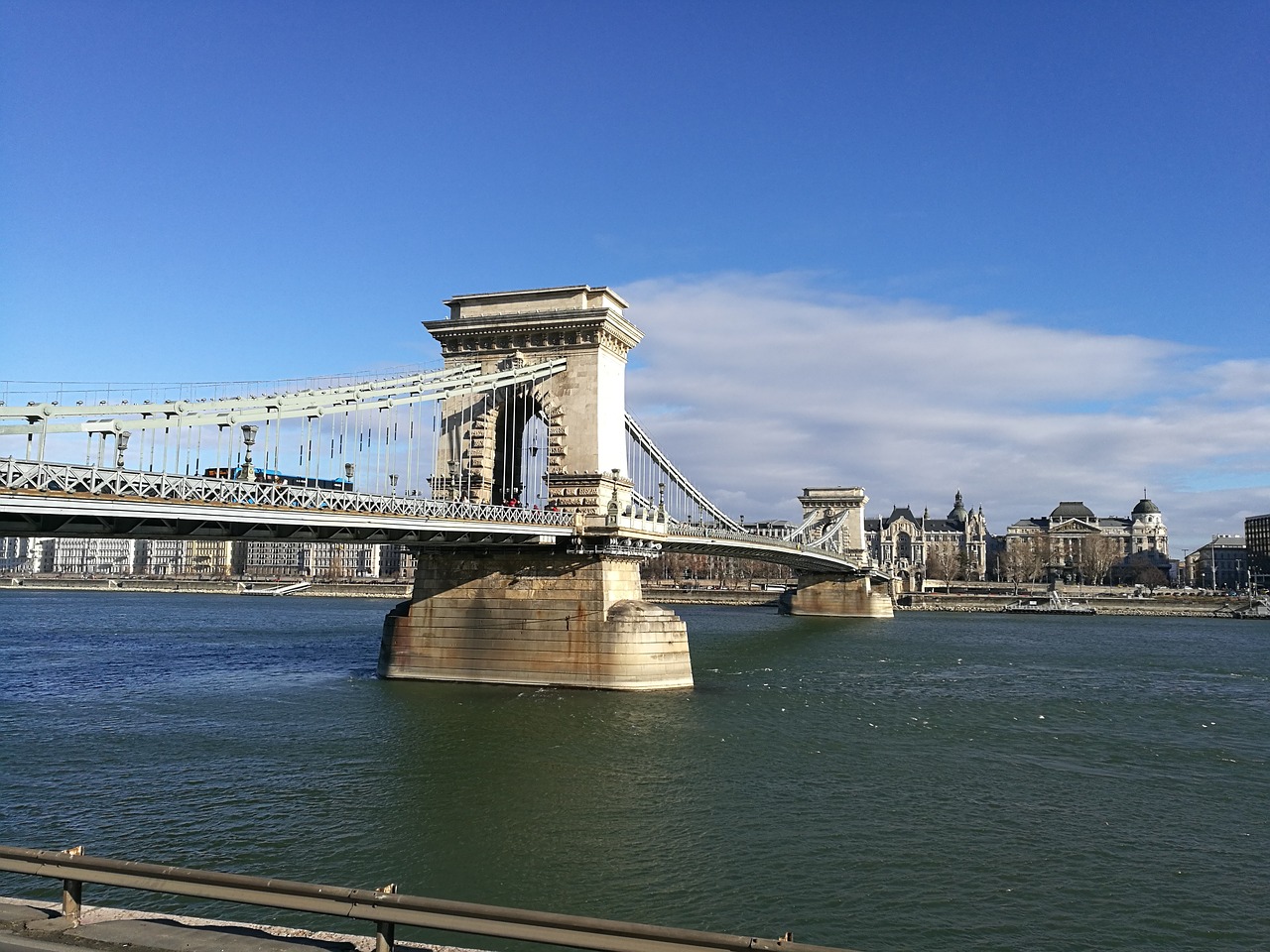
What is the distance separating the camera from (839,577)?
4026 inches

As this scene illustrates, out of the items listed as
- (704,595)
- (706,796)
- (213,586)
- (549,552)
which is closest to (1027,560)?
(704,595)

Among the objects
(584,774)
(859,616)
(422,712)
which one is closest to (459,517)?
(422,712)

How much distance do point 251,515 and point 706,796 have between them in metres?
12.5

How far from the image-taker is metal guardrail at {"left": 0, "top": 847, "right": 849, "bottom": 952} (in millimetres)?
7137

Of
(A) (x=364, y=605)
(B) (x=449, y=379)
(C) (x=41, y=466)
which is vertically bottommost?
(A) (x=364, y=605)

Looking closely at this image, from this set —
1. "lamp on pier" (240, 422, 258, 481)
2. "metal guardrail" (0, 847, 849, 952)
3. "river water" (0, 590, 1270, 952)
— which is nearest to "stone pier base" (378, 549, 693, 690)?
"river water" (0, 590, 1270, 952)

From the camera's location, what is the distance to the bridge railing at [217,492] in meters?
19.7

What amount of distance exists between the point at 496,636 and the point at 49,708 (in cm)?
1477

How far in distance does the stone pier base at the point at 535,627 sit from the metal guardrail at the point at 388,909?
26.5 metres

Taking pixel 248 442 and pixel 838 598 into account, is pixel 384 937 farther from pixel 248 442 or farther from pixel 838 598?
pixel 838 598

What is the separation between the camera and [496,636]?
117 feet

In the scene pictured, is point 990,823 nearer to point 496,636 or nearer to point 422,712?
point 422,712

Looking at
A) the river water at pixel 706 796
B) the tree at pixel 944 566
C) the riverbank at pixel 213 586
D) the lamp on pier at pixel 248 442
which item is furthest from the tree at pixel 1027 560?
the lamp on pier at pixel 248 442

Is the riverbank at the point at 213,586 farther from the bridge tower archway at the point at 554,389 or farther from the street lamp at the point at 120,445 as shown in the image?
the street lamp at the point at 120,445
